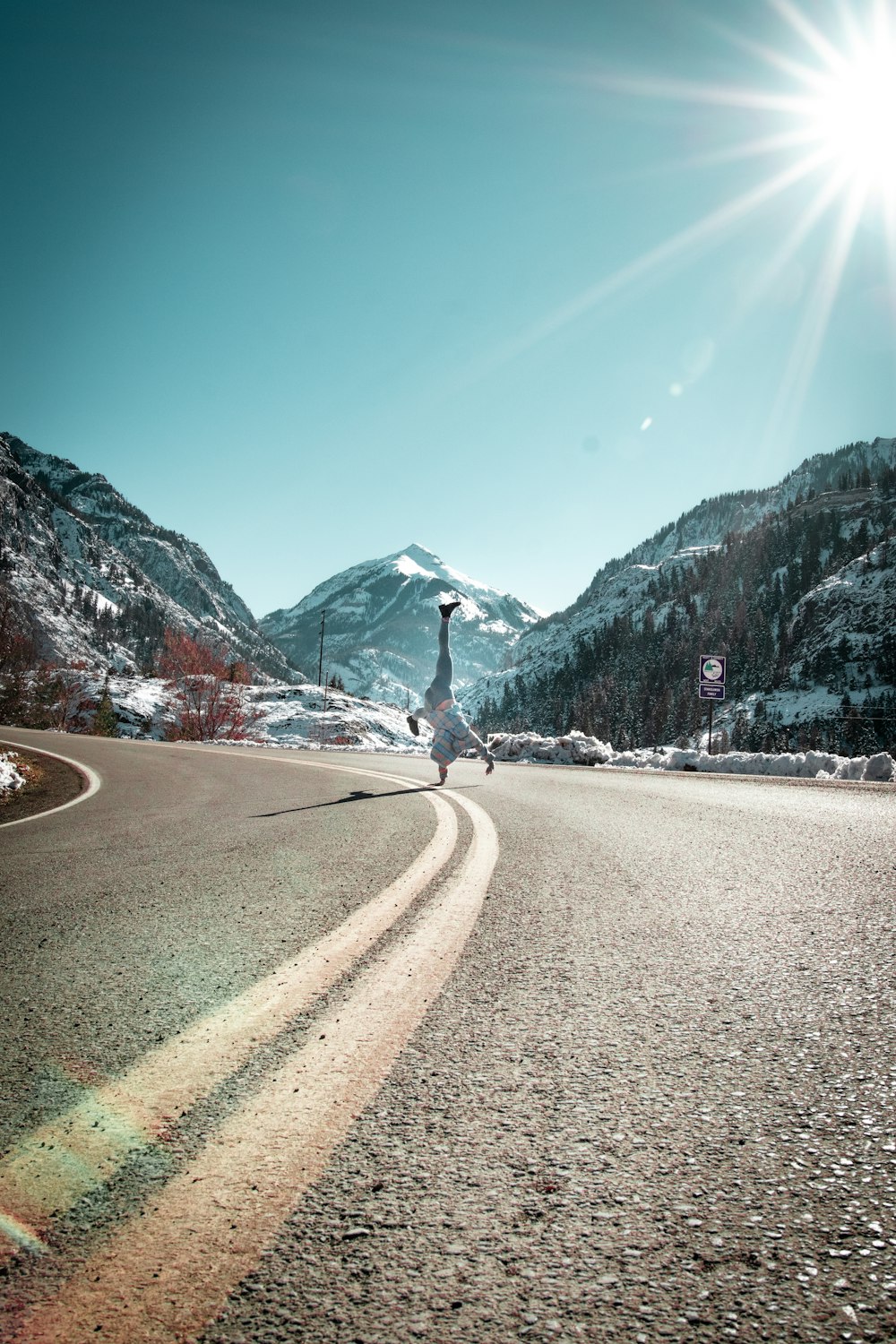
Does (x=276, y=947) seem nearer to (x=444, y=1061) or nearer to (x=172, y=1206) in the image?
(x=444, y=1061)

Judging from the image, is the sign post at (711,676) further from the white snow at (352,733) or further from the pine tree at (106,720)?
the pine tree at (106,720)

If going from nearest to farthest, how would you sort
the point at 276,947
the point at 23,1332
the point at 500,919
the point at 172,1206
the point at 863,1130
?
the point at 23,1332 < the point at 172,1206 < the point at 863,1130 < the point at 276,947 < the point at 500,919

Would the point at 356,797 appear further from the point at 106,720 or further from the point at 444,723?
the point at 106,720

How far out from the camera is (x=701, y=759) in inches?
653

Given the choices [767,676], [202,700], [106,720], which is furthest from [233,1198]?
[767,676]

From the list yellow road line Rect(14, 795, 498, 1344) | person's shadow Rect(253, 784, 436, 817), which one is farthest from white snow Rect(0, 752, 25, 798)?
yellow road line Rect(14, 795, 498, 1344)

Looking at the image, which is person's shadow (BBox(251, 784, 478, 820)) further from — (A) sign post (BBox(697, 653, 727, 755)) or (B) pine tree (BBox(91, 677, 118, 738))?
(B) pine tree (BBox(91, 677, 118, 738))

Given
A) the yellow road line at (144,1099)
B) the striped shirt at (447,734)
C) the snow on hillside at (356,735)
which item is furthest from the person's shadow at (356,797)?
the snow on hillside at (356,735)

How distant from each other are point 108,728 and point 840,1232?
48.4m

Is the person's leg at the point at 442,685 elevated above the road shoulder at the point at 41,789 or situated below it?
above

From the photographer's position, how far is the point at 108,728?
143 feet

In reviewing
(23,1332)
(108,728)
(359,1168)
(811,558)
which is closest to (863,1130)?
(359,1168)

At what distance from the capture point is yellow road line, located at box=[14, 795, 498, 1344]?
0.87 m

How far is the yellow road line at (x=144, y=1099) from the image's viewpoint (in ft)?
3.61
